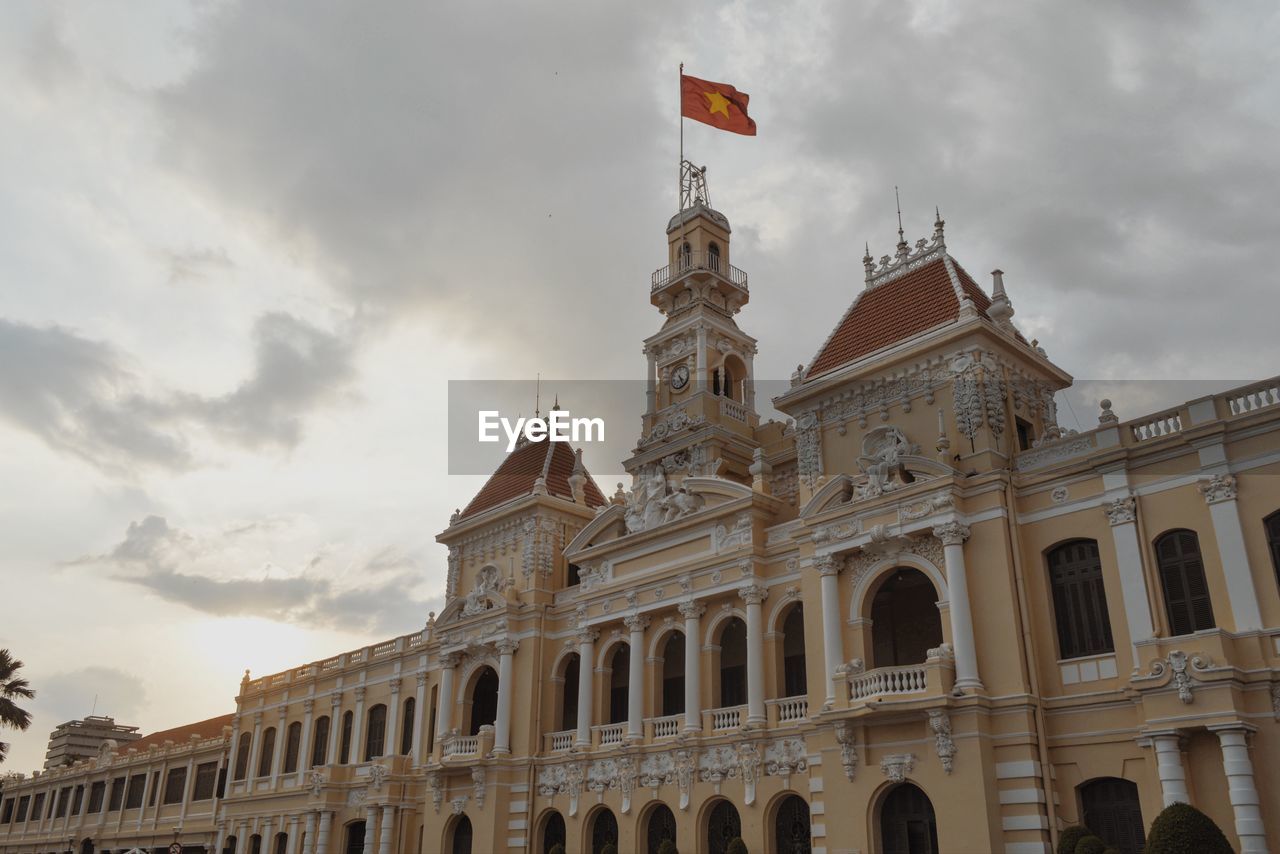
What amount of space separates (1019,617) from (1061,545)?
7.12 feet

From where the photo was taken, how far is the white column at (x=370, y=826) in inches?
1655

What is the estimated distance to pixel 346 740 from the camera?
155ft

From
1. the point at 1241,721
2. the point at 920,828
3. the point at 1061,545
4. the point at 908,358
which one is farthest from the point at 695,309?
the point at 1241,721

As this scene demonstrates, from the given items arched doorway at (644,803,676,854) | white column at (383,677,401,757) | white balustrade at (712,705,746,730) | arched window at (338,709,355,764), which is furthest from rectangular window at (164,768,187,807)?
white balustrade at (712,705,746,730)

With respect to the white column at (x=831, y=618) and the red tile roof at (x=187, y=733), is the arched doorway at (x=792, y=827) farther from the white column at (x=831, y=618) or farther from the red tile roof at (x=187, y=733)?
the red tile roof at (x=187, y=733)

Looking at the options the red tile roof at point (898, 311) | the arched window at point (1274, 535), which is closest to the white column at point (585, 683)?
the red tile roof at point (898, 311)

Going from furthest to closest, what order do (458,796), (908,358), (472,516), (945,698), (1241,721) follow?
1. (472,516)
2. (458,796)
3. (908,358)
4. (945,698)
5. (1241,721)

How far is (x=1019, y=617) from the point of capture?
25641 mm

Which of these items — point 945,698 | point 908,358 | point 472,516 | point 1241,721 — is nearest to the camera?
point 1241,721

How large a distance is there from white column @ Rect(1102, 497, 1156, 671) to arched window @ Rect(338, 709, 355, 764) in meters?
34.0

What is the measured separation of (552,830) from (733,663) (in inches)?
334

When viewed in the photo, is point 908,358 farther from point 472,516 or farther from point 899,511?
point 472,516

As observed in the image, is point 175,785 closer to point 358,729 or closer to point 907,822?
point 358,729

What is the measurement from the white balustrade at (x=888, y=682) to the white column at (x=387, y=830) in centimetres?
2250
